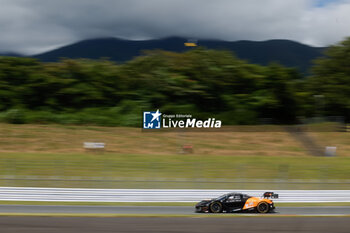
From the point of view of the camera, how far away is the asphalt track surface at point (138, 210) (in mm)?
12133

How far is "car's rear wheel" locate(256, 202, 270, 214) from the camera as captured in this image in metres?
11.8

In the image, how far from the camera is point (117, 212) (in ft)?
39.9

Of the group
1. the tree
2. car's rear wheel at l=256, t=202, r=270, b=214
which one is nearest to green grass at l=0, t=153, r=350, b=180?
car's rear wheel at l=256, t=202, r=270, b=214

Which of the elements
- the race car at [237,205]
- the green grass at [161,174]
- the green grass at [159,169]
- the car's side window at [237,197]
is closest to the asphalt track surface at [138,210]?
the race car at [237,205]

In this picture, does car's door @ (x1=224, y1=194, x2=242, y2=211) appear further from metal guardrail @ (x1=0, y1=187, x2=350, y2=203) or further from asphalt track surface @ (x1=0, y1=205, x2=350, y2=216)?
metal guardrail @ (x1=0, y1=187, x2=350, y2=203)

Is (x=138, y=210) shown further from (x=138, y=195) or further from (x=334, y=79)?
(x=334, y=79)

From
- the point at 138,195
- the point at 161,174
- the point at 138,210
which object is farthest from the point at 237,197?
the point at 161,174

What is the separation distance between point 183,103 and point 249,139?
8538mm

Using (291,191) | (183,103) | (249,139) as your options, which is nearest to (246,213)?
(291,191)

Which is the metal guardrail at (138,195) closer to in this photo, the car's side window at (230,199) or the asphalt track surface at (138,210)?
the asphalt track surface at (138,210)

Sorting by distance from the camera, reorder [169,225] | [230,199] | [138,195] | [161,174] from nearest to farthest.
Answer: [169,225] → [230,199] → [138,195] → [161,174]

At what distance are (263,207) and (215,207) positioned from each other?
1.39m

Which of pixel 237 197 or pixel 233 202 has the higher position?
pixel 237 197

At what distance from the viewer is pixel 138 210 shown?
12.6 m
